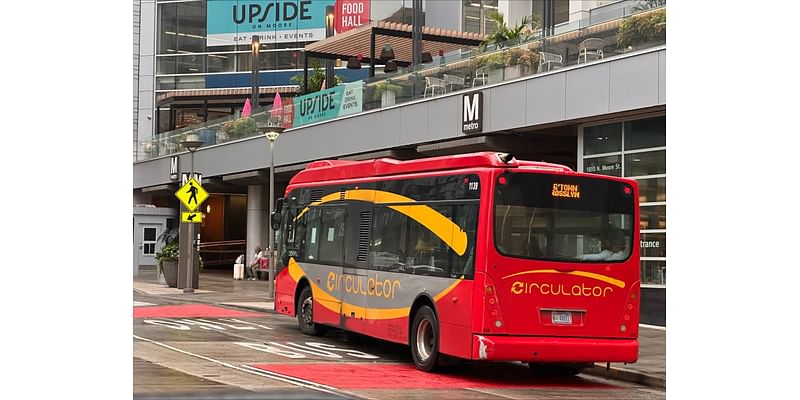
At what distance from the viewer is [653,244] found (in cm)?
2239

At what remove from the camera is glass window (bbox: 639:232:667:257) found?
22.2 m

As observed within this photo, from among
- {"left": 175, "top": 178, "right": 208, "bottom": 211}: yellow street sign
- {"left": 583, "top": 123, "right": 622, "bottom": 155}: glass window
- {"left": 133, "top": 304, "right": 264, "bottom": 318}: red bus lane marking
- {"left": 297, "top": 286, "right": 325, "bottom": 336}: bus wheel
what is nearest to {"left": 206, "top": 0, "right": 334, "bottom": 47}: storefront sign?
{"left": 175, "top": 178, "right": 208, "bottom": 211}: yellow street sign

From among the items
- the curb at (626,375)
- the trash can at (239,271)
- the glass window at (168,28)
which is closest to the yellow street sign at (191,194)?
the trash can at (239,271)

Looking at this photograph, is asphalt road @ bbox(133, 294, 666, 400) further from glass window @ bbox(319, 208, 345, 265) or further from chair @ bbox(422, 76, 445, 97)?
chair @ bbox(422, 76, 445, 97)

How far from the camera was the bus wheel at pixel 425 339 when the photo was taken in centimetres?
1459

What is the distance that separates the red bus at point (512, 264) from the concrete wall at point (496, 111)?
6926 millimetres

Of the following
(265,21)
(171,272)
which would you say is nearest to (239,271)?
(171,272)

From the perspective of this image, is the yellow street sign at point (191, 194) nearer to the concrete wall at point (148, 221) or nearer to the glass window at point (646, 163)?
the glass window at point (646, 163)


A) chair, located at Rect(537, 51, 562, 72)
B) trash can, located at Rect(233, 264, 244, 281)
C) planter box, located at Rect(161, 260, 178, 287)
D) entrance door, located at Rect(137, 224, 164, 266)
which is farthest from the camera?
entrance door, located at Rect(137, 224, 164, 266)

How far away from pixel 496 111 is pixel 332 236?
28.7 feet

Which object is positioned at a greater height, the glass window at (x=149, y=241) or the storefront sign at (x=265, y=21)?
the storefront sign at (x=265, y=21)

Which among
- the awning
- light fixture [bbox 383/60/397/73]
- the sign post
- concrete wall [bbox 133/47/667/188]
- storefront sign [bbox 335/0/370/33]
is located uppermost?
storefront sign [bbox 335/0/370/33]

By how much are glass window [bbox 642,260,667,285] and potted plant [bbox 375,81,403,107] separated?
1055cm
